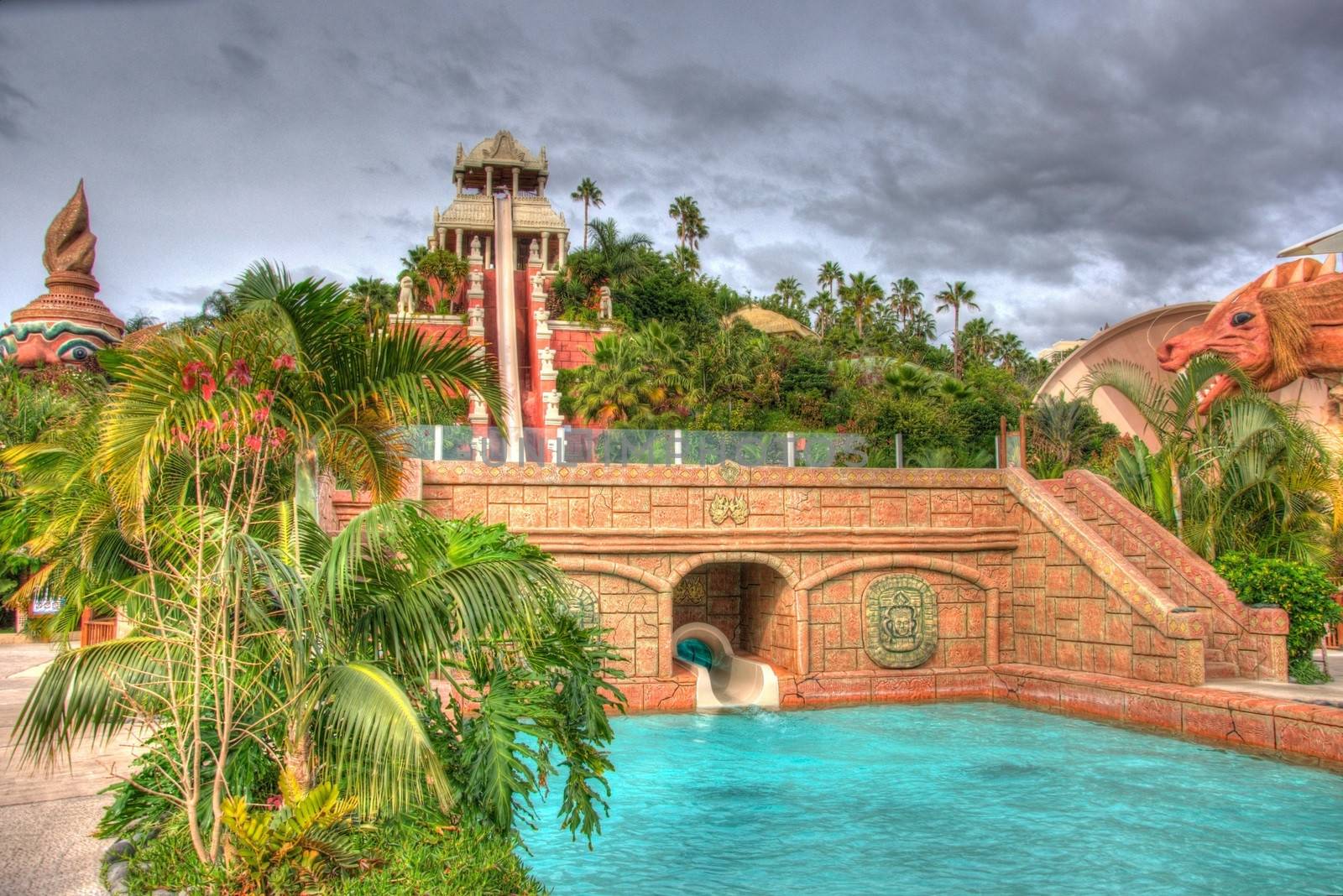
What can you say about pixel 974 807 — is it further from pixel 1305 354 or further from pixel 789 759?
pixel 1305 354

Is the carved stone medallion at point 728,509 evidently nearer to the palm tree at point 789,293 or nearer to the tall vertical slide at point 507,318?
the tall vertical slide at point 507,318

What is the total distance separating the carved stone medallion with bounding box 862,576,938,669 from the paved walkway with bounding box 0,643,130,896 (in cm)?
931

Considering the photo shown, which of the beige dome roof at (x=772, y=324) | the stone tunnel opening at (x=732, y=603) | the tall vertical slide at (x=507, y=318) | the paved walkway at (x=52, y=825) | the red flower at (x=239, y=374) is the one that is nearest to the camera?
the red flower at (x=239, y=374)

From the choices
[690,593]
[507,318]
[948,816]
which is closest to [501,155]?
[507,318]

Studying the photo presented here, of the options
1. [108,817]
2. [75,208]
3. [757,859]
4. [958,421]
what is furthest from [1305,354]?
[75,208]

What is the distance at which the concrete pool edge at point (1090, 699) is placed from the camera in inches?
406

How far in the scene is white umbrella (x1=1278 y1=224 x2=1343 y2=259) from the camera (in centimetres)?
1398

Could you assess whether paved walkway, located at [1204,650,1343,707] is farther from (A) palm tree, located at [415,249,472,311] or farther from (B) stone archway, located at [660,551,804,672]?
(A) palm tree, located at [415,249,472,311]

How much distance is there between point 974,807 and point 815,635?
5.23m

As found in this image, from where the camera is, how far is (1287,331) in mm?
15359

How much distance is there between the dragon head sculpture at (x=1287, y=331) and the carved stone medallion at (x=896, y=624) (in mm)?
5174

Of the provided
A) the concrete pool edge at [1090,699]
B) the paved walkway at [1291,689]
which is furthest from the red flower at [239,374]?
the paved walkway at [1291,689]

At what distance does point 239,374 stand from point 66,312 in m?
25.4

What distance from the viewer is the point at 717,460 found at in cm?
1488
